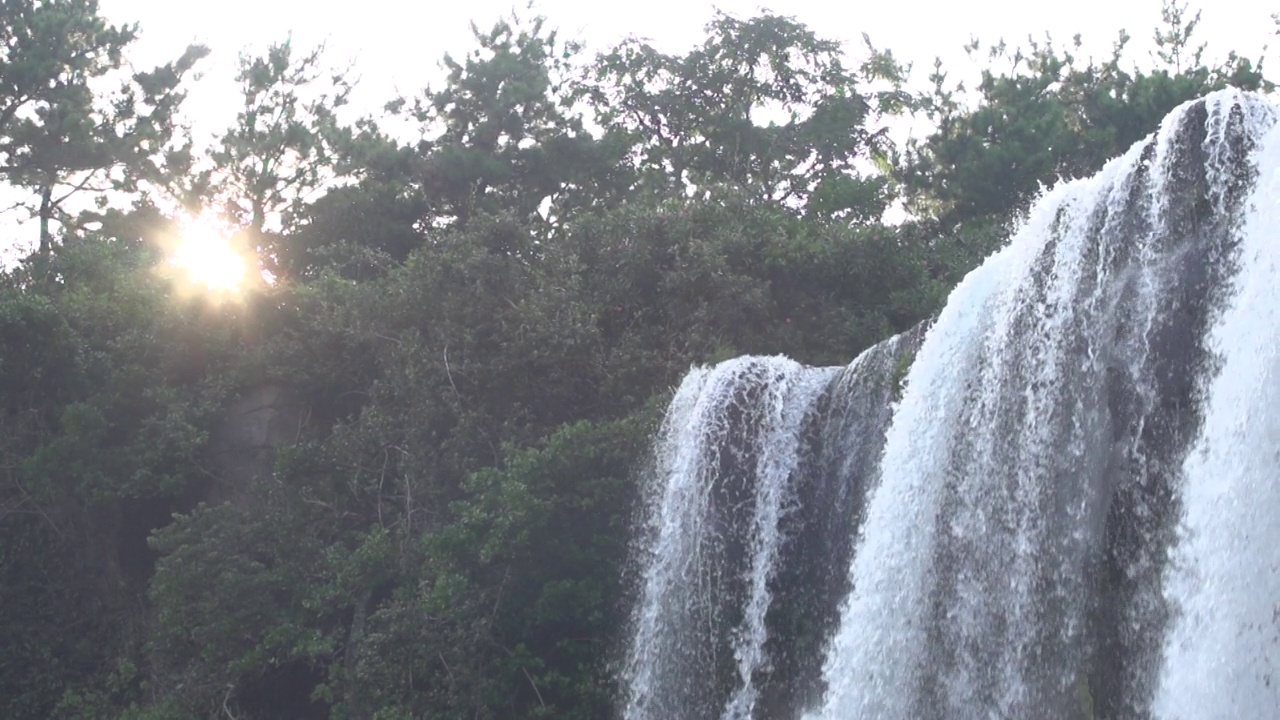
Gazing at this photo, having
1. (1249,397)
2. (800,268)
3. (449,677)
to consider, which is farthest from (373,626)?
(1249,397)

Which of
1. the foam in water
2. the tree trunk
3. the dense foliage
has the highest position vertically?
the tree trunk

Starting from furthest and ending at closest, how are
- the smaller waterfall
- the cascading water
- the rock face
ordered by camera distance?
the rock face
the smaller waterfall
the cascading water

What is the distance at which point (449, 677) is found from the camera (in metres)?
13.3

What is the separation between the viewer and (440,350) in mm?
16516

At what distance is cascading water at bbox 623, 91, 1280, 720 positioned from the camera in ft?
25.3

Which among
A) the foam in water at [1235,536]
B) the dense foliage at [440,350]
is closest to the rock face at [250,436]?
the dense foliage at [440,350]

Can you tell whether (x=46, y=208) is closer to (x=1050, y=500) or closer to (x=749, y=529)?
(x=749, y=529)

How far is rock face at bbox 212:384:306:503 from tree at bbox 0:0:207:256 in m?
8.98

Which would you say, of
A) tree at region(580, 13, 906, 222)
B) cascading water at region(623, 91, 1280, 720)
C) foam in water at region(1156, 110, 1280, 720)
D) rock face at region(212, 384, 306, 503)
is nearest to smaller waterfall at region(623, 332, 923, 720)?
cascading water at region(623, 91, 1280, 720)

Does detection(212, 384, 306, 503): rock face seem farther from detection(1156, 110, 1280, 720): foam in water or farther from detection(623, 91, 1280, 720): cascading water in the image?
detection(1156, 110, 1280, 720): foam in water

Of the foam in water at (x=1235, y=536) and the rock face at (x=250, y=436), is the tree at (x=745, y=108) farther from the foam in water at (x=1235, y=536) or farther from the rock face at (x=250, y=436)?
the foam in water at (x=1235, y=536)

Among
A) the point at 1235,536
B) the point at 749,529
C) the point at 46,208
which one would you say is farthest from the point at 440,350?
the point at 46,208

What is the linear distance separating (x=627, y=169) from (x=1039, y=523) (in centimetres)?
1693

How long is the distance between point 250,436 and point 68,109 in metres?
10.5
